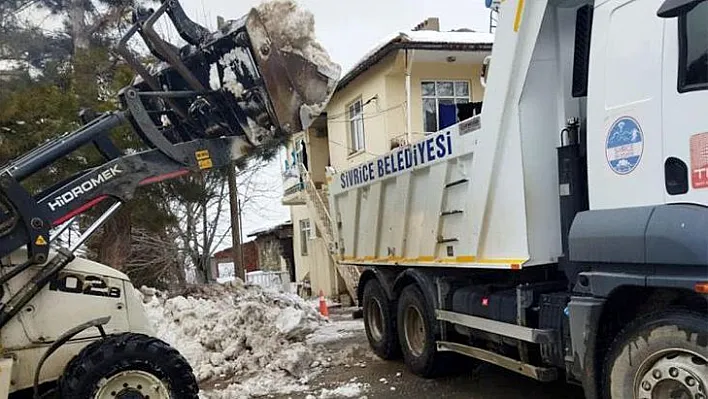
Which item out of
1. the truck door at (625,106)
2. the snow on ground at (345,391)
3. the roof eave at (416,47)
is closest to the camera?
the truck door at (625,106)

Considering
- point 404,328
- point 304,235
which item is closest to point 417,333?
point 404,328

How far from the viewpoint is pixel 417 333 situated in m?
7.40

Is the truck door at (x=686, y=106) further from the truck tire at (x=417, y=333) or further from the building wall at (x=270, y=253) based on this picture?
the building wall at (x=270, y=253)

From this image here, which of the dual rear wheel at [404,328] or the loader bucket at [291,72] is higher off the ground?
the loader bucket at [291,72]

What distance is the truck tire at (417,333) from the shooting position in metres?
6.91

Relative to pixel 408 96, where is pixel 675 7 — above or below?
below

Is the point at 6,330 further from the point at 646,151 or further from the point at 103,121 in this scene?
the point at 646,151

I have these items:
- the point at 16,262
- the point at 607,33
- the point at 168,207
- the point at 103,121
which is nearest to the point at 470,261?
the point at 607,33

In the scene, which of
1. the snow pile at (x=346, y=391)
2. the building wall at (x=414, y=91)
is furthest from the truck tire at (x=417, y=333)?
the building wall at (x=414, y=91)

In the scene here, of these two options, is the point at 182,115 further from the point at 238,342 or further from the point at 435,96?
the point at 435,96

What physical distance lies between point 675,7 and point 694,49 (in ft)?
0.96

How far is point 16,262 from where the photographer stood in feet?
16.0

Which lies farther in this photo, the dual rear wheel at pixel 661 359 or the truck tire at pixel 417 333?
the truck tire at pixel 417 333

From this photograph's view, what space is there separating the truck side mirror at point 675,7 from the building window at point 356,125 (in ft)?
44.7
